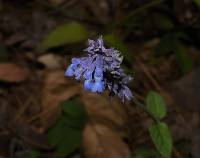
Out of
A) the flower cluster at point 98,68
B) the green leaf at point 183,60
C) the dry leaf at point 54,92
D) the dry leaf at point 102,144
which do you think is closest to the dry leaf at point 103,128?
the dry leaf at point 102,144

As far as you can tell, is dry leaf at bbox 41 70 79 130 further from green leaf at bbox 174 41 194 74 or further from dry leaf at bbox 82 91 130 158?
green leaf at bbox 174 41 194 74

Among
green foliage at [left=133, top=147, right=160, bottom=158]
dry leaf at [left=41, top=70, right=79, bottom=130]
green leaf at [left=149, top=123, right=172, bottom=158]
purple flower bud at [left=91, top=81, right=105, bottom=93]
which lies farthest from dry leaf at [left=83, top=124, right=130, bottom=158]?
purple flower bud at [left=91, top=81, right=105, bottom=93]

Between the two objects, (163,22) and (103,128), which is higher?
(163,22)

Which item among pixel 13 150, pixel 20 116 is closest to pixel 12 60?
pixel 20 116

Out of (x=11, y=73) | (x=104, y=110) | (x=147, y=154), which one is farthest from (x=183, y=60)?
(x=11, y=73)

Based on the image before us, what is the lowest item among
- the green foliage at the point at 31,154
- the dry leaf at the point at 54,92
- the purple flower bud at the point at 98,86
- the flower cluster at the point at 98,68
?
the purple flower bud at the point at 98,86

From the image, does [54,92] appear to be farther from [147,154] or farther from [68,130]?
[147,154]

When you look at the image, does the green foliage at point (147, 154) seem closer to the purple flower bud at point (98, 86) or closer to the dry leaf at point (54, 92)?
the dry leaf at point (54, 92)
